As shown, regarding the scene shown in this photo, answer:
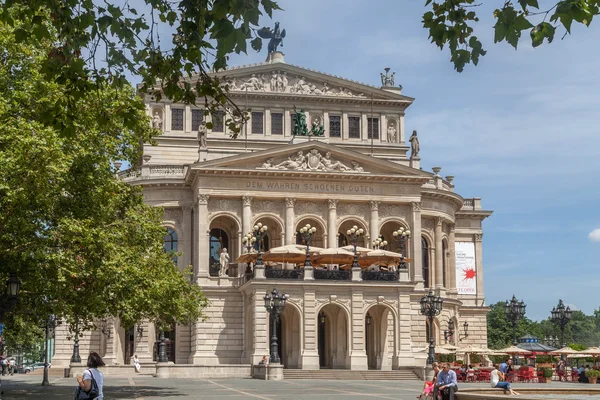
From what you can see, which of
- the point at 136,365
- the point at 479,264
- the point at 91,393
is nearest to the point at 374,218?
the point at 479,264

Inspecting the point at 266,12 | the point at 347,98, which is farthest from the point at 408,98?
the point at 266,12

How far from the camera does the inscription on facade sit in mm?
66375

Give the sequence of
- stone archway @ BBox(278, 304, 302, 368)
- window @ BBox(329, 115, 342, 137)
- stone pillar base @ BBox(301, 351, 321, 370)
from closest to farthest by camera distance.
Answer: stone pillar base @ BBox(301, 351, 321, 370) → stone archway @ BBox(278, 304, 302, 368) → window @ BBox(329, 115, 342, 137)

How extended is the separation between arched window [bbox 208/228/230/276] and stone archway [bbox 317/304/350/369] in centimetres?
930

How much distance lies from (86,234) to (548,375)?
3475 centimetres

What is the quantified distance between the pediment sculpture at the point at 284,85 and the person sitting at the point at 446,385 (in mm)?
50057

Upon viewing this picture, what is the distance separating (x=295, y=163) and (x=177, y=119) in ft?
40.1

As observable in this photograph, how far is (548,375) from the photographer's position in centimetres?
5494

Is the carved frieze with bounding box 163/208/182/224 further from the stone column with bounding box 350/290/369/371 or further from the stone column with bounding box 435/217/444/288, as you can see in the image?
the stone column with bounding box 435/217/444/288

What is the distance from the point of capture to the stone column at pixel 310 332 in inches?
2271

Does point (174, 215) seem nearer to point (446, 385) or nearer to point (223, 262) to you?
point (223, 262)

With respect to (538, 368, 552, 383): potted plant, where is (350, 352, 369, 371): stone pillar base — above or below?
above

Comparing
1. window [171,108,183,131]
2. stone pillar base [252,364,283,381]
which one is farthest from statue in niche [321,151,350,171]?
stone pillar base [252,364,283,381]

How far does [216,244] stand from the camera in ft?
229
